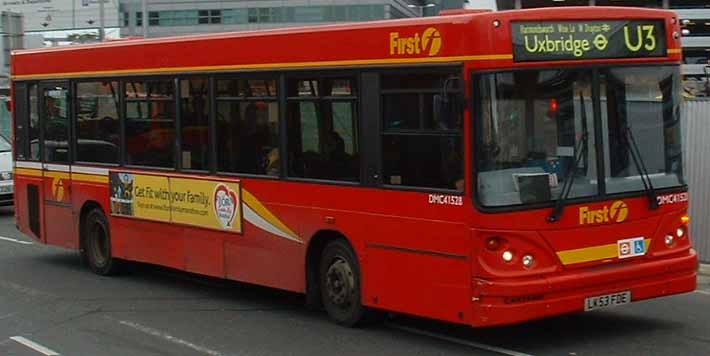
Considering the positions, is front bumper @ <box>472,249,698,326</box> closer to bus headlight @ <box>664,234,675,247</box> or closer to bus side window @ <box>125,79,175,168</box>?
bus headlight @ <box>664,234,675,247</box>

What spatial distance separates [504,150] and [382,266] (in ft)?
5.02

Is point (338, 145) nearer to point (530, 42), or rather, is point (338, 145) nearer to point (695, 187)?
point (530, 42)

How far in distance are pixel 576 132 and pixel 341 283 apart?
2.46m

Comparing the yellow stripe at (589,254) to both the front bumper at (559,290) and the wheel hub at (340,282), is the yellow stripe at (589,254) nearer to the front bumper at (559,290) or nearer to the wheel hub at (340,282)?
the front bumper at (559,290)

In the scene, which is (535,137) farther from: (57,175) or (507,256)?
(57,175)

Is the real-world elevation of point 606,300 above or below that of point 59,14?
below

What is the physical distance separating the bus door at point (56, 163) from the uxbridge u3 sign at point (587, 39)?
708 centimetres

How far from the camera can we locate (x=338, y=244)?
880cm

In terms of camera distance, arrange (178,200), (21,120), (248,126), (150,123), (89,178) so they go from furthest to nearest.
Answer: (21,120) → (89,178) → (150,123) → (178,200) → (248,126)

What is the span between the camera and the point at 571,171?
7645 mm

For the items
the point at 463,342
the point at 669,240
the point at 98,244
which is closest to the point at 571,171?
the point at 669,240

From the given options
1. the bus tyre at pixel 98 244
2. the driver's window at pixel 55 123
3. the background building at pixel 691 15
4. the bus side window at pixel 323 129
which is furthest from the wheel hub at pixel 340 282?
the background building at pixel 691 15

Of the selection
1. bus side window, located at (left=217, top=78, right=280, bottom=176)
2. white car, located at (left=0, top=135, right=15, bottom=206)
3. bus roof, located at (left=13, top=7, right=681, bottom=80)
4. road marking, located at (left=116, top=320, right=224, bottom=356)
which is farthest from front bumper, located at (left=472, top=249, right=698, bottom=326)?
white car, located at (left=0, top=135, right=15, bottom=206)

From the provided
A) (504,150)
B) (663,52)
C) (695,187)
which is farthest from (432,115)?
(695,187)
